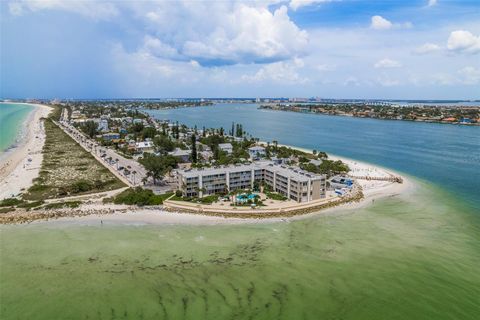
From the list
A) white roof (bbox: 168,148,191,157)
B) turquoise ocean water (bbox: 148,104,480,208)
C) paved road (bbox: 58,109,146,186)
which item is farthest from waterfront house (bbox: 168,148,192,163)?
turquoise ocean water (bbox: 148,104,480,208)

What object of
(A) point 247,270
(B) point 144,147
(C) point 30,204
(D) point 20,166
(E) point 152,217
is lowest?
(A) point 247,270

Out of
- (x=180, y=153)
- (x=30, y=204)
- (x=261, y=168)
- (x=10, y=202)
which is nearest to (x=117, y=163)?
(x=180, y=153)

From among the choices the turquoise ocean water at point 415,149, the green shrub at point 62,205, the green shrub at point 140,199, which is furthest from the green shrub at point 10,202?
the turquoise ocean water at point 415,149

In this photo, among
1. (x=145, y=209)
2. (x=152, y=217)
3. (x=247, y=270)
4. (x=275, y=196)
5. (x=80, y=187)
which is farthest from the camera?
(x=80, y=187)

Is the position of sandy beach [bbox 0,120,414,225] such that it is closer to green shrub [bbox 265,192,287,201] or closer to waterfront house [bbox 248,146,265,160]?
green shrub [bbox 265,192,287,201]

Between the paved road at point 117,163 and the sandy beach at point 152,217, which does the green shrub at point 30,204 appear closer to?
the sandy beach at point 152,217

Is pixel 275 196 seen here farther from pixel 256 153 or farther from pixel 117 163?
pixel 117 163
